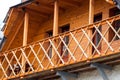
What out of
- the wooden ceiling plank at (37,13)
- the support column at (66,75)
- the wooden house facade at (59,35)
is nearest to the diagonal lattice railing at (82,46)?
the wooden house facade at (59,35)

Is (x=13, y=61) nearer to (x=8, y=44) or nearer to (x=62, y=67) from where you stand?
(x=8, y=44)

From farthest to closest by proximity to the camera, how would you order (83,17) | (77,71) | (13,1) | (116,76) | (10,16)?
(13,1) → (10,16) → (83,17) → (77,71) → (116,76)

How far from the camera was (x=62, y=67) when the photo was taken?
1836cm

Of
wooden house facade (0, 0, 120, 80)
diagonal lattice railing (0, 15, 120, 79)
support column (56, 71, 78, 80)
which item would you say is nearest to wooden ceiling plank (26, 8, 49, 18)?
wooden house facade (0, 0, 120, 80)

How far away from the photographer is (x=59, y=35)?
740 inches

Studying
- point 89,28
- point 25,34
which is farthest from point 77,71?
point 25,34

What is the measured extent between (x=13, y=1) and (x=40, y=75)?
2052cm

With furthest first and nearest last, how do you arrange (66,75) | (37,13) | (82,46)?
(37,13), (82,46), (66,75)

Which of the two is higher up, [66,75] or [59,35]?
[59,35]

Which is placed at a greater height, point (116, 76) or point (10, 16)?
point (10, 16)

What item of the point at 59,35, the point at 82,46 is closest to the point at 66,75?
the point at 59,35

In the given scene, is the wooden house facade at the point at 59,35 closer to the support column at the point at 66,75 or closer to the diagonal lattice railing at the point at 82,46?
the diagonal lattice railing at the point at 82,46

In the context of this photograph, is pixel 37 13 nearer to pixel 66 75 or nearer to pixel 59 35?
pixel 59 35

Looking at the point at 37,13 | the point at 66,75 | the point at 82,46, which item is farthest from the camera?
the point at 37,13
